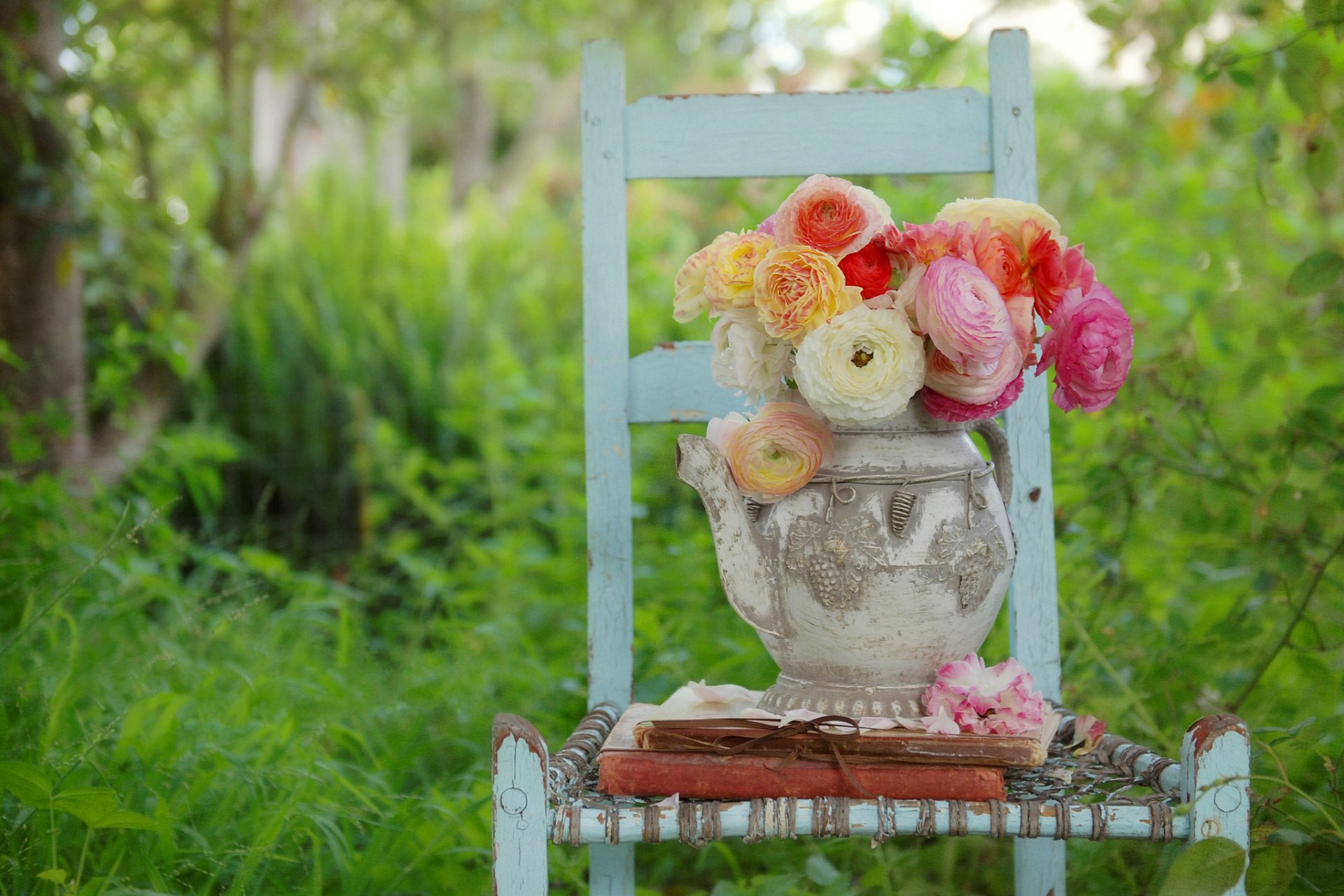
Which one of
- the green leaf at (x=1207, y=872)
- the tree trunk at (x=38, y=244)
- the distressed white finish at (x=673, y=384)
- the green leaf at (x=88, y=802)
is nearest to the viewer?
the green leaf at (x=1207, y=872)

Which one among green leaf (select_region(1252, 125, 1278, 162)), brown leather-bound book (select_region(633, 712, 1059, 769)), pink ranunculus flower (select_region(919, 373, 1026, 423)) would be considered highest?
green leaf (select_region(1252, 125, 1278, 162))

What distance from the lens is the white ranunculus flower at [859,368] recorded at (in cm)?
84

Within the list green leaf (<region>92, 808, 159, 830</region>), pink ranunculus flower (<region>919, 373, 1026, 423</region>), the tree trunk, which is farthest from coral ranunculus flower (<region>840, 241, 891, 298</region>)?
the tree trunk

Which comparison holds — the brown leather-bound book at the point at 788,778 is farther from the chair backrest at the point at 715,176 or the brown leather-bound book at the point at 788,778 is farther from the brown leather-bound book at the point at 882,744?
the chair backrest at the point at 715,176

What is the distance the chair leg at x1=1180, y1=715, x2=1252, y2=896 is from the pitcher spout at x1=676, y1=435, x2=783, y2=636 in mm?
358

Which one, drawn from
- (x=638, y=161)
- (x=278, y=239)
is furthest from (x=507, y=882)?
(x=278, y=239)

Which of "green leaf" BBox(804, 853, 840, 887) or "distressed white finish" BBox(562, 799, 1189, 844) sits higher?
"distressed white finish" BBox(562, 799, 1189, 844)

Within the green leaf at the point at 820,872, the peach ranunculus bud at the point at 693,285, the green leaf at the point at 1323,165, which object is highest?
the green leaf at the point at 1323,165

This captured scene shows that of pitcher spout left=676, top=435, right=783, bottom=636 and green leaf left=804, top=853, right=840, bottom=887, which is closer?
pitcher spout left=676, top=435, right=783, bottom=636

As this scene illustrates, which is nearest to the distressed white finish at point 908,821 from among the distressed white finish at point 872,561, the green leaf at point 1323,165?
the distressed white finish at point 872,561

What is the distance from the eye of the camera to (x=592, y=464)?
4.04 ft

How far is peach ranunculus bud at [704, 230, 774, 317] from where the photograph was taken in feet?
2.99

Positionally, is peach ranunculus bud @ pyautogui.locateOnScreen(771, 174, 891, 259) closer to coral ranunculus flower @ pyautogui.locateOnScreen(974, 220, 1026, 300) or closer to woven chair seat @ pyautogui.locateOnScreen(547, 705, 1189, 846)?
coral ranunculus flower @ pyautogui.locateOnScreen(974, 220, 1026, 300)

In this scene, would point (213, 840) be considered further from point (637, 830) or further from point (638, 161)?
point (638, 161)
